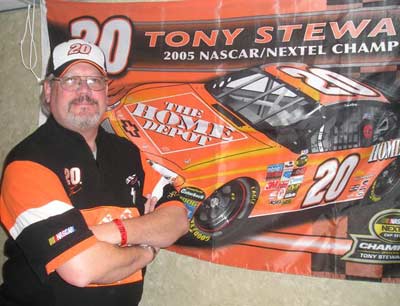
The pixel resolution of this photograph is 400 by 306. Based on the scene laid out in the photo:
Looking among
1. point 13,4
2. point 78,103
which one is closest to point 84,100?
point 78,103

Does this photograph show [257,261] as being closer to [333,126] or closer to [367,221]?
[367,221]

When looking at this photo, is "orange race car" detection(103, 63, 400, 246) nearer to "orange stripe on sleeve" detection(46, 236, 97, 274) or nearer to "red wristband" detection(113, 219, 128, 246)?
"red wristband" detection(113, 219, 128, 246)

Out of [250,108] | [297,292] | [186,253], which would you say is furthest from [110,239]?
[297,292]

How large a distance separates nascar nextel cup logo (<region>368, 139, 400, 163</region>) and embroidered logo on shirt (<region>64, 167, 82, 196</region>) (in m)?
1.15

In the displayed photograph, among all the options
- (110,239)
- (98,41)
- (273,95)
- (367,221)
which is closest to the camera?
(110,239)

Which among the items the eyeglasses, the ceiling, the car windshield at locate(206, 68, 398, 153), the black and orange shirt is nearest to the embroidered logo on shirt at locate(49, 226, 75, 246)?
the black and orange shirt

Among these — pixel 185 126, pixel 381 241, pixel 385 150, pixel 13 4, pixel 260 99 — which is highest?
pixel 13 4

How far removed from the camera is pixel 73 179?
1227 mm

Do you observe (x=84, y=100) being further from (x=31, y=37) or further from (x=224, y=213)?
(x=31, y=37)

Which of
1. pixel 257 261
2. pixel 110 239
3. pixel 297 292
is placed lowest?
pixel 297 292

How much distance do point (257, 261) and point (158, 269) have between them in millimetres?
570

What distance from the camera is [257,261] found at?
1.69 meters

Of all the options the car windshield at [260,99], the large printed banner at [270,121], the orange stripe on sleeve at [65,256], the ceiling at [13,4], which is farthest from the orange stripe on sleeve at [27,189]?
the ceiling at [13,4]

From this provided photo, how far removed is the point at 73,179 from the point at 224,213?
77cm
